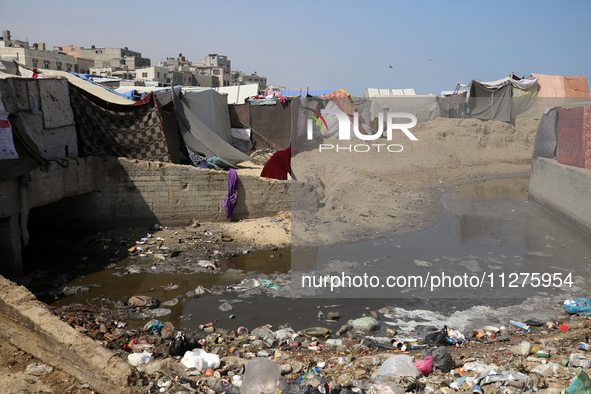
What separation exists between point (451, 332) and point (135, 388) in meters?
3.32

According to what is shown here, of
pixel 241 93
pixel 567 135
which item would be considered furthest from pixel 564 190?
pixel 241 93

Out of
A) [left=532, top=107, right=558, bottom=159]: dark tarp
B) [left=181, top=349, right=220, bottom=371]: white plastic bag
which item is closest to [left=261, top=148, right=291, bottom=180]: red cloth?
[left=181, top=349, right=220, bottom=371]: white plastic bag

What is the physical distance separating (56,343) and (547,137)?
12063 mm

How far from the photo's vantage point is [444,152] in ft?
58.3

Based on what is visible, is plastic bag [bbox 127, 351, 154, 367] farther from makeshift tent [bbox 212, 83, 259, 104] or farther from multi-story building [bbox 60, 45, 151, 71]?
multi-story building [bbox 60, 45, 151, 71]

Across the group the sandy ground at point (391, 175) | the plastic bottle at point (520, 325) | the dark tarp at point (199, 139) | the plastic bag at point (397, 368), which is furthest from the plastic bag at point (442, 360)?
the dark tarp at point (199, 139)

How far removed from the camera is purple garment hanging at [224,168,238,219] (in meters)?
8.97

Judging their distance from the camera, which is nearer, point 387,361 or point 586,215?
point 387,361

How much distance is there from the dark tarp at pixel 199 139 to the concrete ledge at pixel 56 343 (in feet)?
22.6

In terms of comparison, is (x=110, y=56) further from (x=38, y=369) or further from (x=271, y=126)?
(x=38, y=369)

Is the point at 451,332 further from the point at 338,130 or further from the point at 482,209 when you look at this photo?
the point at 338,130

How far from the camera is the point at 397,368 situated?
3873mm

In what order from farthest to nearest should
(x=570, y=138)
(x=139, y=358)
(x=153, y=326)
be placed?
(x=570, y=138), (x=153, y=326), (x=139, y=358)

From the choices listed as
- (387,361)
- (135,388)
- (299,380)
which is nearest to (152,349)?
(135,388)
